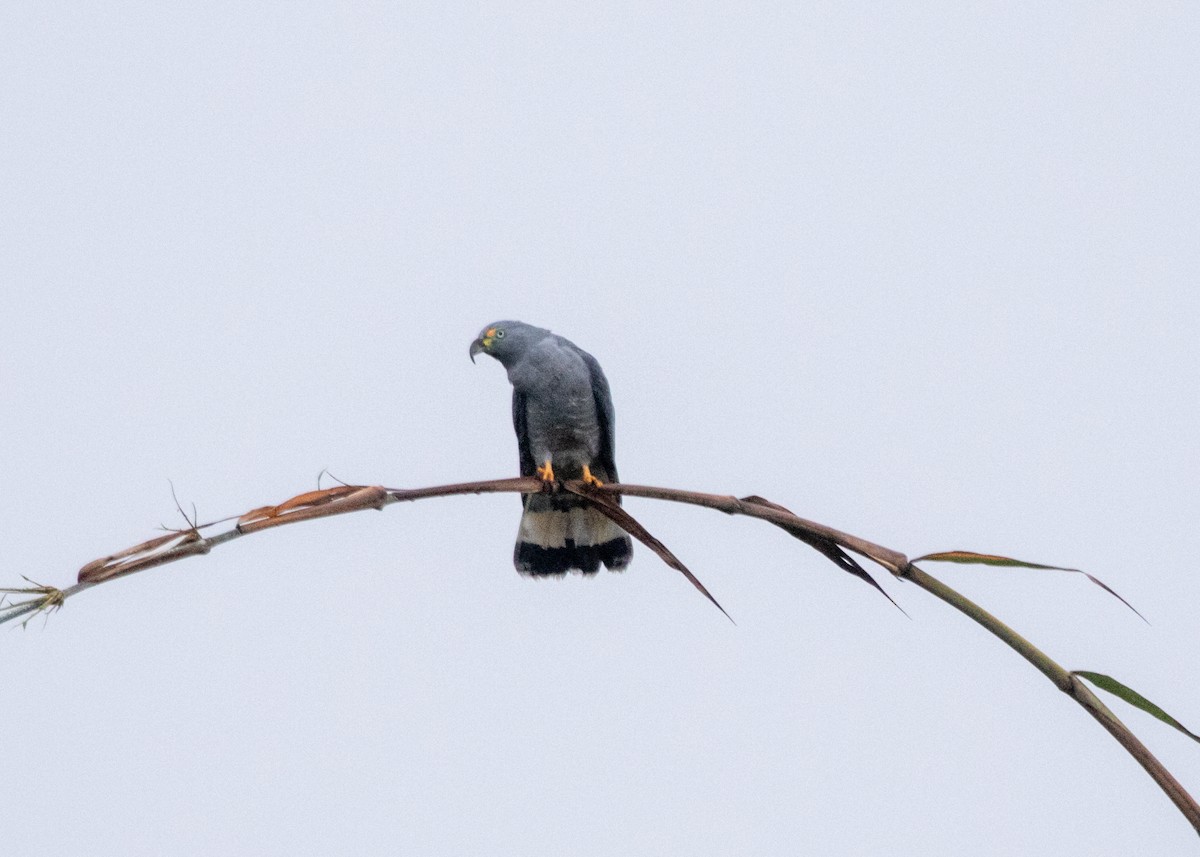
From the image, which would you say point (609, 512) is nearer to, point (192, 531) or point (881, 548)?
point (881, 548)

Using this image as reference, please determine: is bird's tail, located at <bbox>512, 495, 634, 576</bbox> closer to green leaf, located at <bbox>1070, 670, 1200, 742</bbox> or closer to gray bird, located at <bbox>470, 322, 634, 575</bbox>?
gray bird, located at <bbox>470, 322, 634, 575</bbox>

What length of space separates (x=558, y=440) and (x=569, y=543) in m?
0.57

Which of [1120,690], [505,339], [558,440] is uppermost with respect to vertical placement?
[505,339]

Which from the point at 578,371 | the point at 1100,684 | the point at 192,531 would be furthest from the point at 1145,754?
the point at 578,371

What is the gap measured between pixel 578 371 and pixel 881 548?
3442mm

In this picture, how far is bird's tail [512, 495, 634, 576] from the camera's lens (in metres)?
5.27

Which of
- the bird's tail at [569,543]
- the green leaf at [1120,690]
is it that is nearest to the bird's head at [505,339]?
the bird's tail at [569,543]

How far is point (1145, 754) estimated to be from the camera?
1984 mm

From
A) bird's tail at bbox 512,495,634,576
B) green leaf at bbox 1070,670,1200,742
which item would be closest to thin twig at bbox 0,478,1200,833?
green leaf at bbox 1070,670,1200,742

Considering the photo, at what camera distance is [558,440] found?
5660 mm

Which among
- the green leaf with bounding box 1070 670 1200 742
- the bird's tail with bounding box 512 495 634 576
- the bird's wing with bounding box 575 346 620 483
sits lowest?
the green leaf with bounding box 1070 670 1200 742

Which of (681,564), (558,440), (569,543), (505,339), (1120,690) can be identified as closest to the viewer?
(1120,690)

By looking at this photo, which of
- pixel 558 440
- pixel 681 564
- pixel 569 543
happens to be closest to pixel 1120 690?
pixel 681 564

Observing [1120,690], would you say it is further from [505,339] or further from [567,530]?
[505,339]
